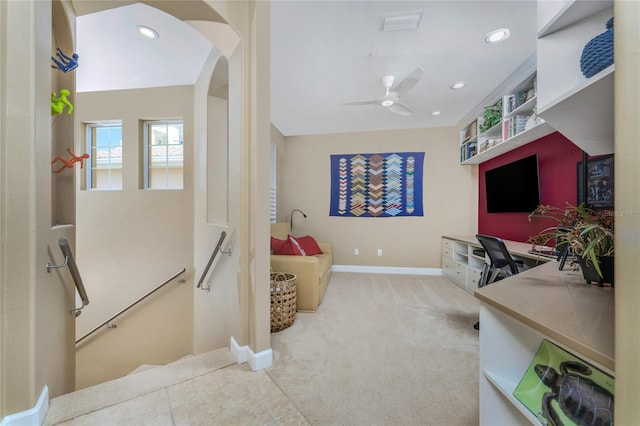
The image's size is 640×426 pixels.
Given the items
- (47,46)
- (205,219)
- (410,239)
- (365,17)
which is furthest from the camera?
(410,239)

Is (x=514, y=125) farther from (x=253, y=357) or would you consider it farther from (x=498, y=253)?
(x=253, y=357)

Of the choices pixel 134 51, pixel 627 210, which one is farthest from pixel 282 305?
pixel 134 51

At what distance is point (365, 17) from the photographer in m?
1.87

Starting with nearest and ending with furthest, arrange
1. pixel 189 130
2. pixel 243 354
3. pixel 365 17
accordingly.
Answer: pixel 243 354
pixel 365 17
pixel 189 130

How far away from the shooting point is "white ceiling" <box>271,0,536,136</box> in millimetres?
1808

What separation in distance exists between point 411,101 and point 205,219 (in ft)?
10.3

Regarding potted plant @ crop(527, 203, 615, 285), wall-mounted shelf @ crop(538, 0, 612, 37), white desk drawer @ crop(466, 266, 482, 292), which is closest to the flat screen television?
white desk drawer @ crop(466, 266, 482, 292)

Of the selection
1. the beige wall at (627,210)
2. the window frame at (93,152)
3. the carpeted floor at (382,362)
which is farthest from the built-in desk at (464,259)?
the window frame at (93,152)

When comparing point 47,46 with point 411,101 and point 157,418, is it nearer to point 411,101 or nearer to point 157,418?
point 157,418

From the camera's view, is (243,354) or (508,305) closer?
(508,305)

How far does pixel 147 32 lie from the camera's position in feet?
7.06

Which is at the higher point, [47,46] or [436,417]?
[47,46]

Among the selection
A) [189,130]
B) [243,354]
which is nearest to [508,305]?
[243,354]

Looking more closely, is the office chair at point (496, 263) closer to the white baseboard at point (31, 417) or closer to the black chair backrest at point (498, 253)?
the black chair backrest at point (498, 253)
